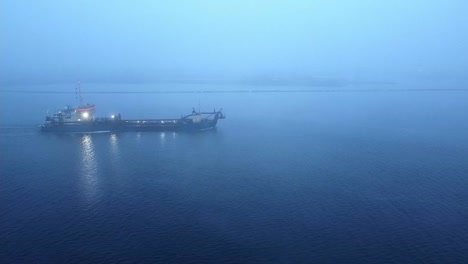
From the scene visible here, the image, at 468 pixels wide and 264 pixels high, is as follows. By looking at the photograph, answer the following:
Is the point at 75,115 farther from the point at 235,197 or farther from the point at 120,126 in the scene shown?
the point at 235,197

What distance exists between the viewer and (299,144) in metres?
17.6

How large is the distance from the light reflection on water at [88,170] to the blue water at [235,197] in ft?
0.20

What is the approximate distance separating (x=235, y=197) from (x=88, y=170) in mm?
5738

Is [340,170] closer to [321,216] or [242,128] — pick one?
Result: [321,216]

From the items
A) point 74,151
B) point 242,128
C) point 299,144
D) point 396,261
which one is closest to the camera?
point 396,261

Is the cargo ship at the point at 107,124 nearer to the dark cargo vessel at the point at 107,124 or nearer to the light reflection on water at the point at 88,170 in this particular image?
the dark cargo vessel at the point at 107,124

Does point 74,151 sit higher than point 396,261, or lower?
higher

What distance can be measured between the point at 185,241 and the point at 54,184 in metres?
5.70

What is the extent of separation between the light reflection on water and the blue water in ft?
0.20

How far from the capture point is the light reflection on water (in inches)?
454

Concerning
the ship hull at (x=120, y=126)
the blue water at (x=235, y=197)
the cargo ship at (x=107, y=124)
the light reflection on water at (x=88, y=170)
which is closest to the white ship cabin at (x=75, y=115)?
the cargo ship at (x=107, y=124)

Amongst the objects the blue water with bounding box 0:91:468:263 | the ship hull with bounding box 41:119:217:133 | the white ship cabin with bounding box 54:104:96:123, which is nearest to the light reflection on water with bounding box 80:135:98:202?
the blue water with bounding box 0:91:468:263

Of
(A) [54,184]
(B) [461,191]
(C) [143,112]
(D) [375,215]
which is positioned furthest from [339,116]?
(A) [54,184]

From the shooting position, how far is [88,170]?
45.2ft
